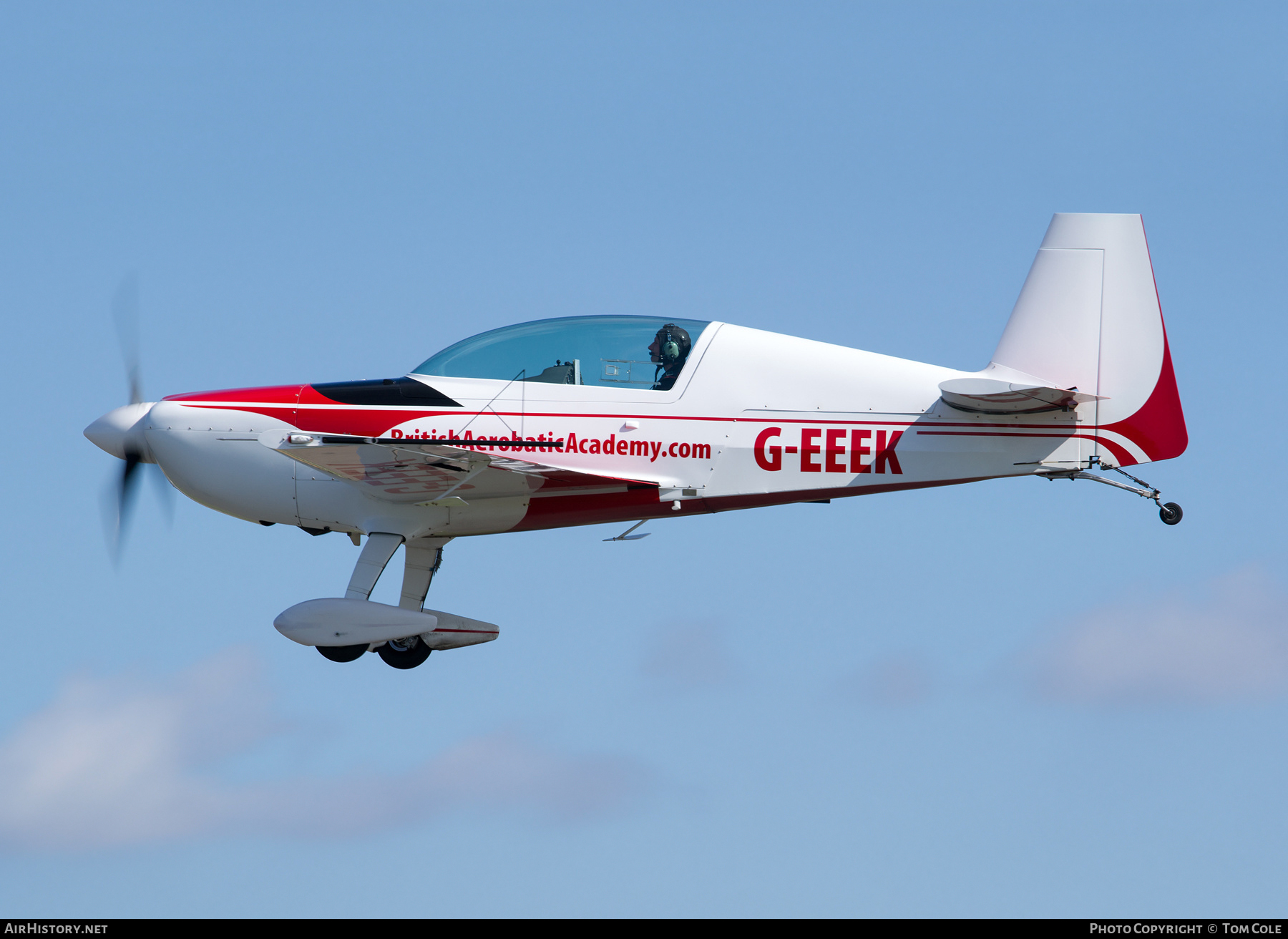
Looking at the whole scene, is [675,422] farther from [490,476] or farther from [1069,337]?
[1069,337]

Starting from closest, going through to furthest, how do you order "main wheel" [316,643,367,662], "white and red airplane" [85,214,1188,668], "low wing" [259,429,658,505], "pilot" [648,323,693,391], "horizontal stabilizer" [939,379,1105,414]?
"low wing" [259,429,658,505] → "horizontal stabilizer" [939,379,1105,414] → "white and red airplane" [85,214,1188,668] → "pilot" [648,323,693,391] → "main wheel" [316,643,367,662]

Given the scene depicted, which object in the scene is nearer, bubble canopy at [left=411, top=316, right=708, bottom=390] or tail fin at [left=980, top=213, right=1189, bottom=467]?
tail fin at [left=980, top=213, right=1189, bottom=467]

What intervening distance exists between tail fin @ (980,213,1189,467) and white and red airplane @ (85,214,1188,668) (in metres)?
0.02

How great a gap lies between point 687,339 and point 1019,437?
135 inches

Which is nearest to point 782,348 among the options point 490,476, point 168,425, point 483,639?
point 490,476

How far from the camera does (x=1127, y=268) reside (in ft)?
53.4

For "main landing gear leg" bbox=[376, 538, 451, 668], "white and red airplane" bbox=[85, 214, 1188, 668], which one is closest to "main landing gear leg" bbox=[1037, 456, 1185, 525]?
"white and red airplane" bbox=[85, 214, 1188, 668]

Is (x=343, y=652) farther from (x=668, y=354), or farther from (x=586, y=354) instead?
(x=668, y=354)

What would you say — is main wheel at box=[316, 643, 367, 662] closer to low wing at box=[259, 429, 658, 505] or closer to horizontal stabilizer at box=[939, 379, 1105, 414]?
low wing at box=[259, 429, 658, 505]

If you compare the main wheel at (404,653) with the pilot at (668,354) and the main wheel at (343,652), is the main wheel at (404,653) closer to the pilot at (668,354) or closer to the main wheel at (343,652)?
the main wheel at (343,652)

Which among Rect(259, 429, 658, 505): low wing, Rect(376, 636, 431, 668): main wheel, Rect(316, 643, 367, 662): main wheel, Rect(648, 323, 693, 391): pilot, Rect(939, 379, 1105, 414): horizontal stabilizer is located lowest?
Rect(376, 636, 431, 668): main wheel

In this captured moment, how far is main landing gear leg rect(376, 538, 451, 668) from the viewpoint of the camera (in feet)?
55.4

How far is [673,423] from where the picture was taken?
15.9 m

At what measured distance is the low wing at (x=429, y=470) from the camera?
1496 cm
